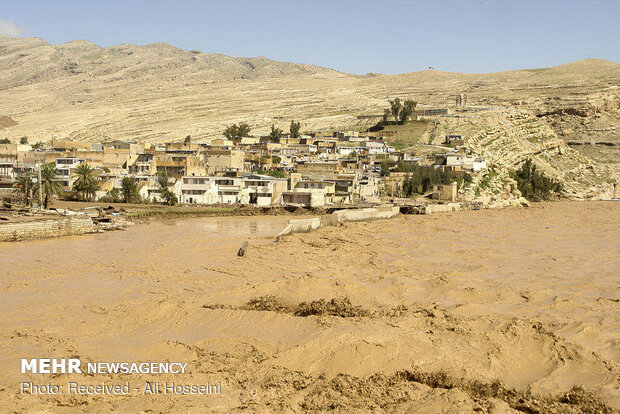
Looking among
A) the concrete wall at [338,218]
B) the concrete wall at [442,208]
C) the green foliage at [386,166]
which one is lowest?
the concrete wall at [442,208]

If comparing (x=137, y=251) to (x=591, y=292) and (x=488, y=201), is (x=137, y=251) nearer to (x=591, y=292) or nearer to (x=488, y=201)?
(x=591, y=292)

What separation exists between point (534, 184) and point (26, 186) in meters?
45.7

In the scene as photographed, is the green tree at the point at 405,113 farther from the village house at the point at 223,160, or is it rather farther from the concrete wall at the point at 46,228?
the concrete wall at the point at 46,228

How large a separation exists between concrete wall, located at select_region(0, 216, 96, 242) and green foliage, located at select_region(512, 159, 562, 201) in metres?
42.4

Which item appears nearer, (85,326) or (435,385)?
(435,385)

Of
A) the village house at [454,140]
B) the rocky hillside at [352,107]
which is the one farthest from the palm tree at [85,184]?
the rocky hillside at [352,107]

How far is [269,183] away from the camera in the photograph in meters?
41.3

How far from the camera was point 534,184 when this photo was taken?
2203 inches

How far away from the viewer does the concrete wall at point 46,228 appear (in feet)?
76.8

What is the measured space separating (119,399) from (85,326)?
159 inches

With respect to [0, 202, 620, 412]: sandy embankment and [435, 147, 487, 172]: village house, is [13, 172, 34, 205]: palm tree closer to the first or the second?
[0, 202, 620, 412]: sandy embankment

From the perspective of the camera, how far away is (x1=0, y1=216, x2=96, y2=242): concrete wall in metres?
23.4

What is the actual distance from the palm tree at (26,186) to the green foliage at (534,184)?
1704 inches

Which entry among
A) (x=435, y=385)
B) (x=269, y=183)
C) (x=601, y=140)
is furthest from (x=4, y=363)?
(x=601, y=140)
